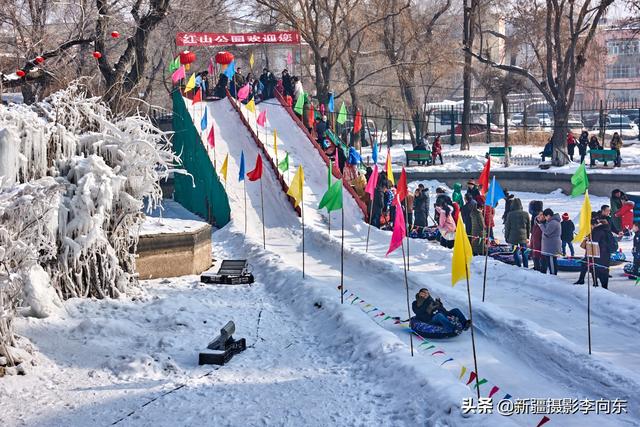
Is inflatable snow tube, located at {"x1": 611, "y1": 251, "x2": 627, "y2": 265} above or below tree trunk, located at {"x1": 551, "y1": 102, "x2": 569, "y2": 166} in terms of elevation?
below

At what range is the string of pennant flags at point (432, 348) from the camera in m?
11.8

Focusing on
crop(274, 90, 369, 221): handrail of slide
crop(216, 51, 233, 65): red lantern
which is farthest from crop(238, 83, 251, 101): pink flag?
crop(216, 51, 233, 65): red lantern

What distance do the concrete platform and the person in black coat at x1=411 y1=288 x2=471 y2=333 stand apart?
6619 mm

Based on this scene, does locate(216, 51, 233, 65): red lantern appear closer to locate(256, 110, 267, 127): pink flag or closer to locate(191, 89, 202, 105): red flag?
locate(191, 89, 202, 105): red flag

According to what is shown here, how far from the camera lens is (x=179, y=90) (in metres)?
31.7

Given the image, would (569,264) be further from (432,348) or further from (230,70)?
(230,70)

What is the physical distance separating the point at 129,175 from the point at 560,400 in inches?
369

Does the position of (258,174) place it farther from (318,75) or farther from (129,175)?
(318,75)

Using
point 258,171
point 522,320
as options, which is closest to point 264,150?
point 258,171

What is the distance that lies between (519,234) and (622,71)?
6588 cm

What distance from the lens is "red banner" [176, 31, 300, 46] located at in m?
36.1

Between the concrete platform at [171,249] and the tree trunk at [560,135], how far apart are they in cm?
1870

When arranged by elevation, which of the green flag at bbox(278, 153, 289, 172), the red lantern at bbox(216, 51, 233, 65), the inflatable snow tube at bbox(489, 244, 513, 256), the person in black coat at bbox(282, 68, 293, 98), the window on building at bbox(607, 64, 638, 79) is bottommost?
the inflatable snow tube at bbox(489, 244, 513, 256)

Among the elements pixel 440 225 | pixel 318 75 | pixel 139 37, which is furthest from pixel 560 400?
pixel 318 75
